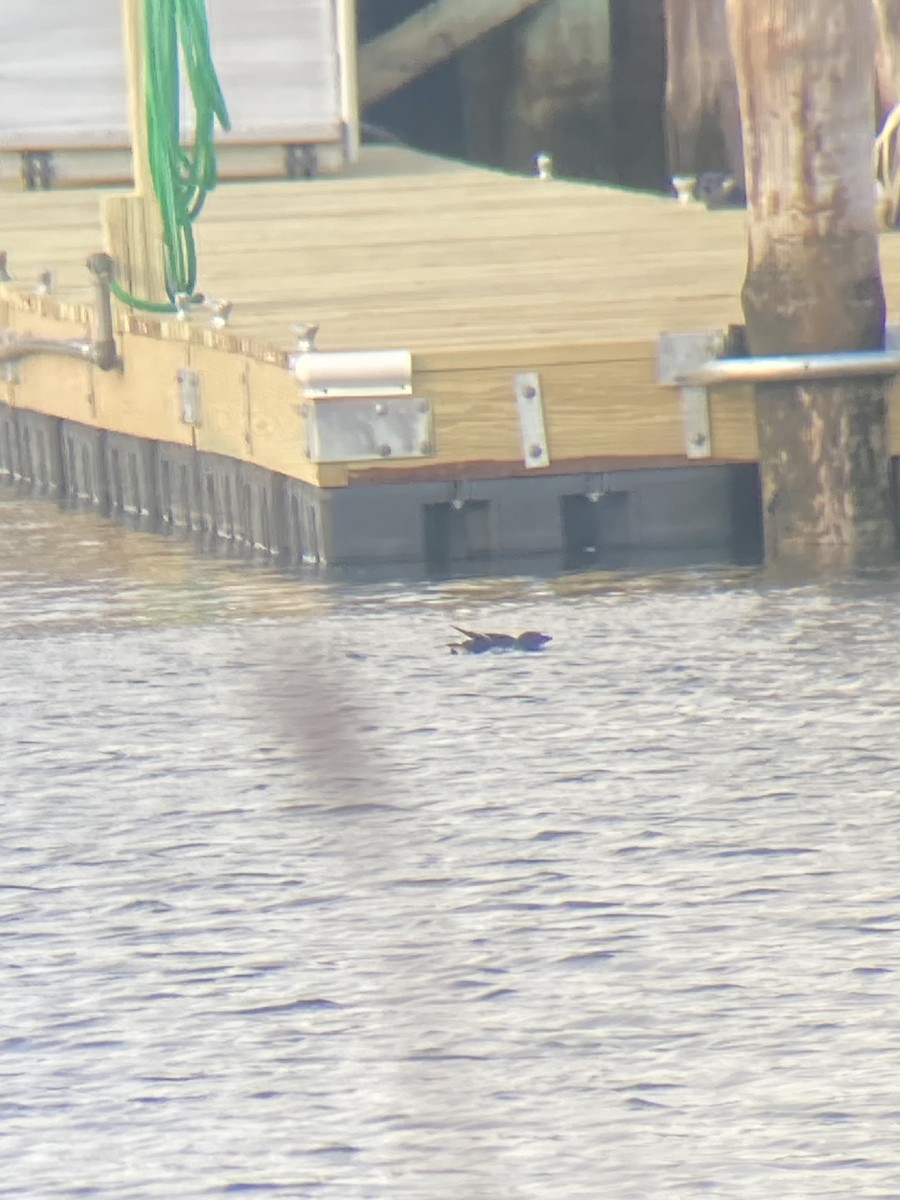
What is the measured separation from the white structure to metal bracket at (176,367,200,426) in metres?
6.79

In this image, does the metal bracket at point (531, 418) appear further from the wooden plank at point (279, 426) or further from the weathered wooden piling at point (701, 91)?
the weathered wooden piling at point (701, 91)

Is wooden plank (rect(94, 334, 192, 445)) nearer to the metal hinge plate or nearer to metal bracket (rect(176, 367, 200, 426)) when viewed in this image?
metal bracket (rect(176, 367, 200, 426))

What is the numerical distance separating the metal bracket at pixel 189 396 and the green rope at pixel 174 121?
1.48 feet

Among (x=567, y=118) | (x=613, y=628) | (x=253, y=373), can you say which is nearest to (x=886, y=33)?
(x=567, y=118)

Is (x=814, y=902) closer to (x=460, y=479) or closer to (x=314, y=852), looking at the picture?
(x=314, y=852)

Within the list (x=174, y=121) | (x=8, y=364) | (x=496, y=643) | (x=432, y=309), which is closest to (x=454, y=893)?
(x=496, y=643)

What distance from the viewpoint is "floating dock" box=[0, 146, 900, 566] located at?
11.0m

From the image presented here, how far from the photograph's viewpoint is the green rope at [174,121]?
41.3ft

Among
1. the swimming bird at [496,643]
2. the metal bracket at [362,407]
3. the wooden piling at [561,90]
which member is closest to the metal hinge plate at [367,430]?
the metal bracket at [362,407]

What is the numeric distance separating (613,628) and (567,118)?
11.8 meters

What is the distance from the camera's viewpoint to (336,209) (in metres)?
17.1

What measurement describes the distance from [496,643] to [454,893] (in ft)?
9.40

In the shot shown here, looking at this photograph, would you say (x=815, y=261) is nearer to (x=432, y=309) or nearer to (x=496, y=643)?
(x=496, y=643)

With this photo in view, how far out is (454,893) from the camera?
23.2 feet
